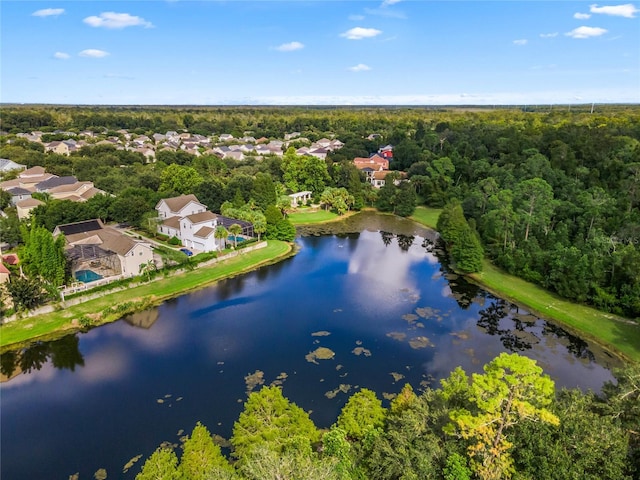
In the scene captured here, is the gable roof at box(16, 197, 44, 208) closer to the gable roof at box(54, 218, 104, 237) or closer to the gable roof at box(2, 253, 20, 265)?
the gable roof at box(54, 218, 104, 237)

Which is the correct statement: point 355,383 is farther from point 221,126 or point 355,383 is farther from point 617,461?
point 221,126

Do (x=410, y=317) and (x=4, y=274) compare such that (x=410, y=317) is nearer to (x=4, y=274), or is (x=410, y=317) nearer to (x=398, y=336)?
(x=398, y=336)

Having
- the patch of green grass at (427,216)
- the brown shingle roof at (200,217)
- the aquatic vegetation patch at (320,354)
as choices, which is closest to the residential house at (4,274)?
the brown shingle roof at (200,217)

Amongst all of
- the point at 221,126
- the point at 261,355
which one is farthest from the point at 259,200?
the point at 221,126

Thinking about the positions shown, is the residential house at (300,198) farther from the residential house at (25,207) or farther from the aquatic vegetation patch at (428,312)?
the aquatic vegetation patch at (428,312)

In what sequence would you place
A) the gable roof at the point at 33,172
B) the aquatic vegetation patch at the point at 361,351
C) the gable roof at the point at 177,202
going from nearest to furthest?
1. the aquatic vegetation patch at the point at 361,351
2. the gable roof at the point at 177,202
3. the gable roof at the point at 33,172
